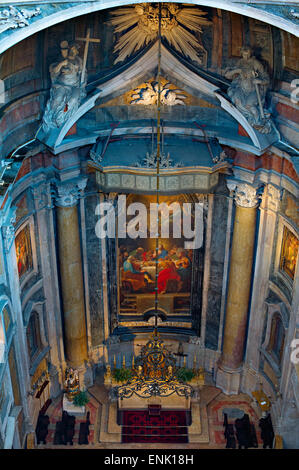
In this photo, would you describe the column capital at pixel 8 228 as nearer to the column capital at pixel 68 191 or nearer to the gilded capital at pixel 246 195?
the column capital at pixel 68 191

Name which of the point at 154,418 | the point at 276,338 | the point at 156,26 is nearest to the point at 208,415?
the point at 154,418

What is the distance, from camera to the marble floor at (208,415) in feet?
70.4

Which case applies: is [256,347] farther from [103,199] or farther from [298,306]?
[103,199]

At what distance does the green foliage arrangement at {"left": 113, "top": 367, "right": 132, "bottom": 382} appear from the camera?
75.0ft

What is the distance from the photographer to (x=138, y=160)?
66.2ft

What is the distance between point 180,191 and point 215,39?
4492mm

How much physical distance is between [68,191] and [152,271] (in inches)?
175

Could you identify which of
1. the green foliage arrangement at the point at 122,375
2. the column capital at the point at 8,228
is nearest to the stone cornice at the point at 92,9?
the column capital at the point at 8,228

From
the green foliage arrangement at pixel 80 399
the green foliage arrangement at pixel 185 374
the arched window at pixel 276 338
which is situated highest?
the arched window at pixel 276 338

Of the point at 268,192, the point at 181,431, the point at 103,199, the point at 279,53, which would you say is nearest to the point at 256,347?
the point at 181,431

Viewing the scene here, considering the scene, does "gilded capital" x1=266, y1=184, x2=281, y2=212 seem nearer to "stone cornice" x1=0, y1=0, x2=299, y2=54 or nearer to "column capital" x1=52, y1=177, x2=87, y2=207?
"column capital" x1=52, y1=177, x2=87, y2=207

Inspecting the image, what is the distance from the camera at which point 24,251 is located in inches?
811

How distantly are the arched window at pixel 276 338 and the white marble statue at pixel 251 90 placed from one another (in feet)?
20.8

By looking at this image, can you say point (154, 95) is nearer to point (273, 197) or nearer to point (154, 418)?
point (273, 197)
